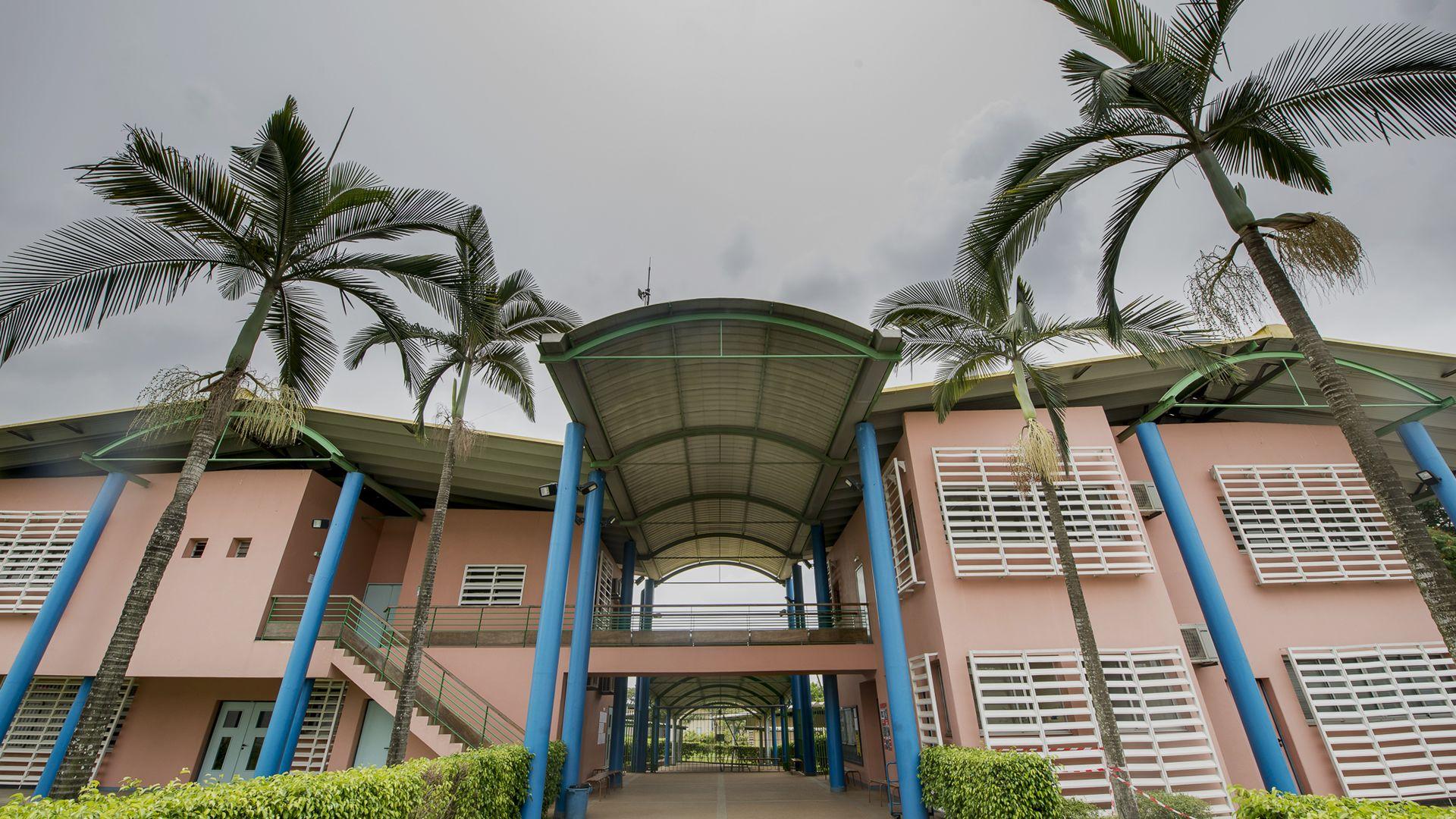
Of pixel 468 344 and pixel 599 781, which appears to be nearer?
pixel 468 344

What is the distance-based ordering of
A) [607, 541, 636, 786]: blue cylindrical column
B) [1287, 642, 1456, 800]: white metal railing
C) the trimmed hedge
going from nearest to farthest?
the trimmed hedge → [1287, 642, 1456, 800]: white metal railing → [607, 541, 636, 786]: blue cylindrical column

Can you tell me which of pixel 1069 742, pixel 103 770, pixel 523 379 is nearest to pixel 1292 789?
pixel 1069 742

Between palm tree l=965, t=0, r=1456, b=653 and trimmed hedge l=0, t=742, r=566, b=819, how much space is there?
853 centimetres

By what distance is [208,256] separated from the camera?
7129mm

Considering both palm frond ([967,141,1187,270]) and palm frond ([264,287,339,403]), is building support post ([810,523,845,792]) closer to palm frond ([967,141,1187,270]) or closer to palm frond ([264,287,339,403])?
palm frond ([967,141,1187,270])

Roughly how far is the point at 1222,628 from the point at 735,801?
10.2 metres

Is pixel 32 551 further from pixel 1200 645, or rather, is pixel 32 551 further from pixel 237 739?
pixel 1200 645

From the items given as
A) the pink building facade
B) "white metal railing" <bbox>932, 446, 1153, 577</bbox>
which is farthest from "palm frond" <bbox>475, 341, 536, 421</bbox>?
"white metal railing" <bbox>932, 446, 1153, 577</bbox>

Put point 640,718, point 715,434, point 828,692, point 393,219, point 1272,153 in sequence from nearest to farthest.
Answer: point 1272,153, point 393,219, point 715,434, point 828,692, point 640,718

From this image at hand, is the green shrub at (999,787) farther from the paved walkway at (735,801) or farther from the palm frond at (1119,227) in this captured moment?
the palm frond at (1119,227)

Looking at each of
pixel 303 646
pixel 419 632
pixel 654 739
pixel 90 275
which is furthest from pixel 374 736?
pixel 654 739

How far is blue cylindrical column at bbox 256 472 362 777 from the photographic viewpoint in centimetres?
1146

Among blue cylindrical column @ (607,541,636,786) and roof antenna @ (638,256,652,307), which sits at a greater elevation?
roof antenna @ (638,256,652,307)

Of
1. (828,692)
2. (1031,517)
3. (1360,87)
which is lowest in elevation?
(828,692)
